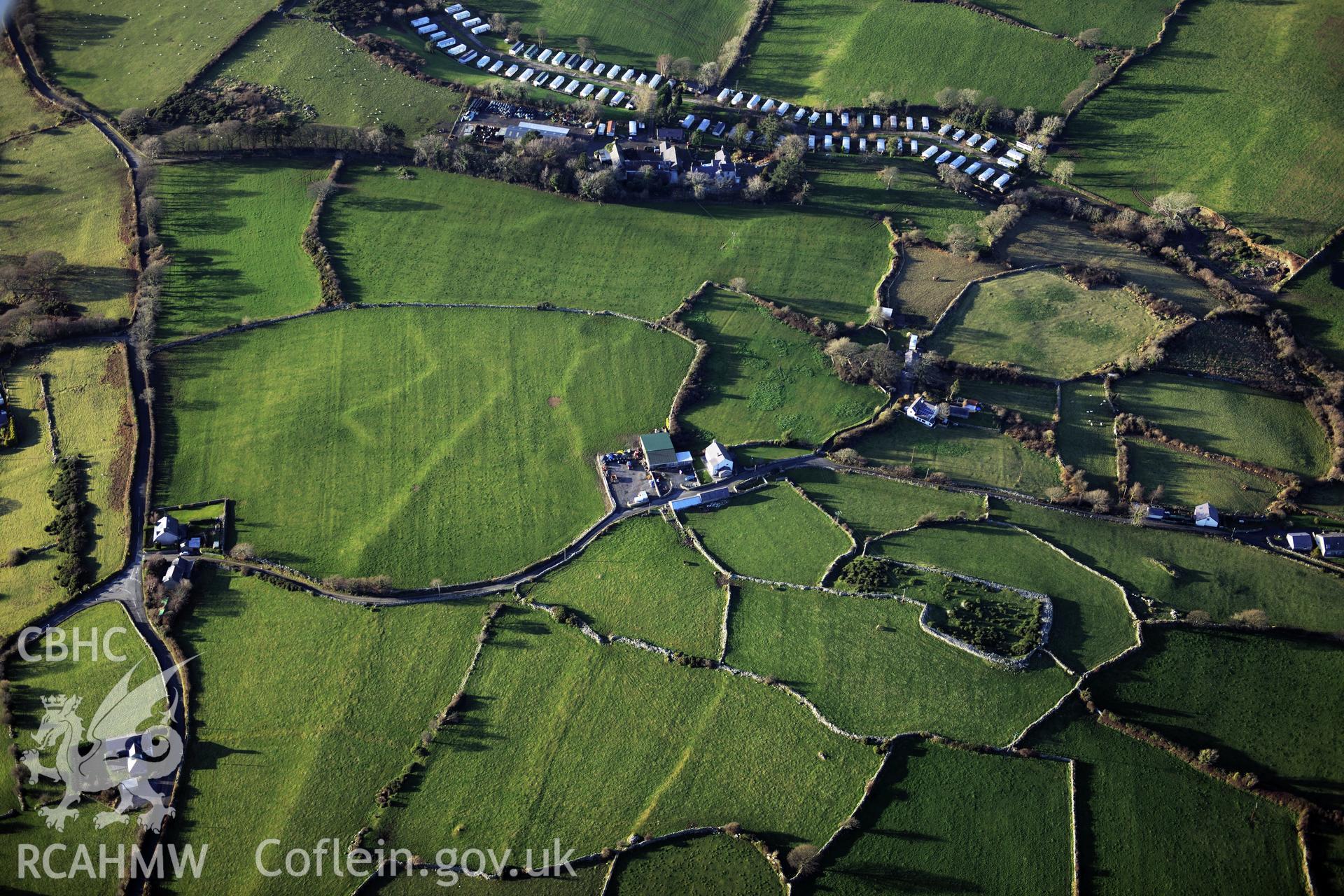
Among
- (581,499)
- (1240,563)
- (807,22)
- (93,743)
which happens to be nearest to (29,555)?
(93,743)

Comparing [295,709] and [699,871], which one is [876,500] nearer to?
[699,871]

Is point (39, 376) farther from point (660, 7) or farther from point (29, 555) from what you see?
point (660, 7)

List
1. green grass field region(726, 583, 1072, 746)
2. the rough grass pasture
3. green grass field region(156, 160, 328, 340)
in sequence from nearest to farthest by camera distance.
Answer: green grass field region(726, 583, 1072, 746) < green grass field region(156, 160, 328, 340) < the rough grass pasture

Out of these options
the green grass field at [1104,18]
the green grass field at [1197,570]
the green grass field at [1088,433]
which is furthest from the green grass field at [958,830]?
the green grass field at [1104,18]

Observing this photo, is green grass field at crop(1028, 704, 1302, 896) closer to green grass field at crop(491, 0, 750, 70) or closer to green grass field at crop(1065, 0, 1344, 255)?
green grass field at crop(1065, 0, 1344, 255)

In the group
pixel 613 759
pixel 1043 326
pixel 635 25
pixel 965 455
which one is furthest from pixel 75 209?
pixel 1043 326

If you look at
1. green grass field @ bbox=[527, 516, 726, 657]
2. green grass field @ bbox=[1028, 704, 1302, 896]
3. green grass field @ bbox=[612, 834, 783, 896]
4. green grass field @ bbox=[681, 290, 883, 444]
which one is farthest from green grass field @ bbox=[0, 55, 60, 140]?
green grass field @ bbox=[1028, 704, 1302, 896]

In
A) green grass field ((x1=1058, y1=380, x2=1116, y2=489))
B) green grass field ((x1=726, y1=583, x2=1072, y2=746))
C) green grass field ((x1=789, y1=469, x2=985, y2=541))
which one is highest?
green grass field ((x1=1058, y1=380, x2=1116, y2=489))
